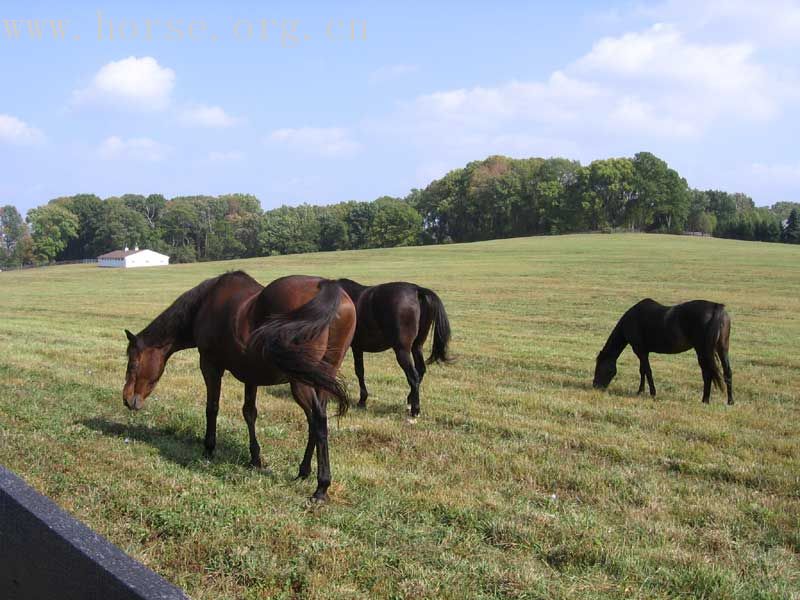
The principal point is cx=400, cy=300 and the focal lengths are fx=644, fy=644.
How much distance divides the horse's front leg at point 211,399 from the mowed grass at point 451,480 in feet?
0.50

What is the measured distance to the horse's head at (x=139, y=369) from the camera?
23.5 ft

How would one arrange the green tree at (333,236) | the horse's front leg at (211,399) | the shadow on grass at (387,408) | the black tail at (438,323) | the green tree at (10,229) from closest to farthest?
1. the horse's front leg at (211,399)
2. the shadow on grass at (387,408)
3. the black tail at (438,323)
4. the green tree at (333,236)
5. the green tree at (10,229)

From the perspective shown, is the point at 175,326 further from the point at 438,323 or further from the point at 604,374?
the point at 604,374

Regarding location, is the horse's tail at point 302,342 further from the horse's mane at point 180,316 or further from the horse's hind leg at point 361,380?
the horse's hind leg at point 361,380

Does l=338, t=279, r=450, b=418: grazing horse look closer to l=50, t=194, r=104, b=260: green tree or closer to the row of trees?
the row of trees

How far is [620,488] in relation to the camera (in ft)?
19.4

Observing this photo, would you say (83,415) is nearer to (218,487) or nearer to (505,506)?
(218,487)

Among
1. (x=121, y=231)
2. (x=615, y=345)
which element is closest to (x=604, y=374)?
(x=615, y=345)

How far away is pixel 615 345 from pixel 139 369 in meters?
8.02

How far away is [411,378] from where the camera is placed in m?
8.91

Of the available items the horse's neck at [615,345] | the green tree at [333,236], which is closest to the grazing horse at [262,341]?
the horse's neck at [615,345]

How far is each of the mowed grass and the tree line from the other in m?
88.2

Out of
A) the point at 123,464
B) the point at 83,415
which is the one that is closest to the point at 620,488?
the point at 123,464

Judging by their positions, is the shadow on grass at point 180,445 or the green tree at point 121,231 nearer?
the shadow on grass at point 180,445
